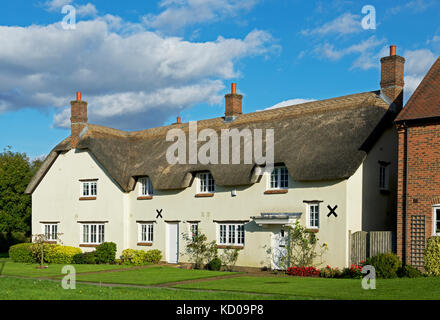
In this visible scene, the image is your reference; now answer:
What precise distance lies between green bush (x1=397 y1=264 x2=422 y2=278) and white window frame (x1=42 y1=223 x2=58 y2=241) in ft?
74.1

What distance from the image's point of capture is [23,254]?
32.2m

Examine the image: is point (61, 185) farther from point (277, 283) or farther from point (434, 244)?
point (434, 244)

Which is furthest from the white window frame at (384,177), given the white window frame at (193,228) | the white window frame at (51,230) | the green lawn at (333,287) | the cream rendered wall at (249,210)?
the white window frame at (51,230)

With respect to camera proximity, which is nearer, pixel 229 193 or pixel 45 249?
pixel 229 193


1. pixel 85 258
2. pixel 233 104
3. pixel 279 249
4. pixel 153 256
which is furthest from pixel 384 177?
pixel 85 258

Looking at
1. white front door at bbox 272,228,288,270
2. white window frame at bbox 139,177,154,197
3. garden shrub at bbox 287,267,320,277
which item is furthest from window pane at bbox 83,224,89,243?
garden shrub at bbox 287,267,320,277

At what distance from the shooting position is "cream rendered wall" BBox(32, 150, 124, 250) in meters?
32.2

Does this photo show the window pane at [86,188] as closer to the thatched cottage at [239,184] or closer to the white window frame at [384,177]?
the thatched cottage at [239,184]

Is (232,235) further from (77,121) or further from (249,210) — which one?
(77,121)

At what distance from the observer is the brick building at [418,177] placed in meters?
20.5

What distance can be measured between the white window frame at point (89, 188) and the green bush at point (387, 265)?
18469mm

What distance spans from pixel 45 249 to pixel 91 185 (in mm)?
4660
